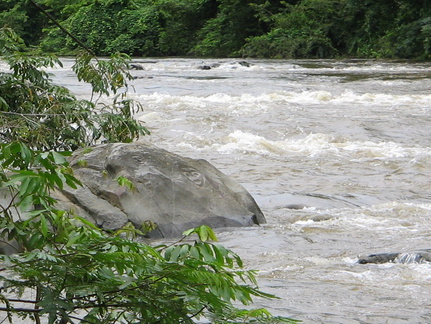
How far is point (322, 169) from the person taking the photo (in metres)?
9.67

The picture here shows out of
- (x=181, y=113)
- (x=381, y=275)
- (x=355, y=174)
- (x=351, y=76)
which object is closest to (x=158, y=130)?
(x=181, y=113)

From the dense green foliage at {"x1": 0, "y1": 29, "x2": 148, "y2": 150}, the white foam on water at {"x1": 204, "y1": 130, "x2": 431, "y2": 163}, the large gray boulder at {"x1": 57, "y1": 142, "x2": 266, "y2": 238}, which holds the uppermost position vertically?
the dense green foliage at {"x1": 0, "y1": 29, "x2": 148, "y2": 150}

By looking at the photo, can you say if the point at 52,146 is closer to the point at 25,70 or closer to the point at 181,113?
the point at 25,70

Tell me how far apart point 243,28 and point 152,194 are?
103ft

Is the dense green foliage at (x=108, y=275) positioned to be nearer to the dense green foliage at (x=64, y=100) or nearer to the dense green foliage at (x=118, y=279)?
the dense green foliage at (x=118, y=279)

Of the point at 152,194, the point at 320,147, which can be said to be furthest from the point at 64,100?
the point at 320,147

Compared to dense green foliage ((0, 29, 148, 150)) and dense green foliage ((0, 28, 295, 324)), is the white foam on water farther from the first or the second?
dense green foliage ((0, 28, 295, 324))

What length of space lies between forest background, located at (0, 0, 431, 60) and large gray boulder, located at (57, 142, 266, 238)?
20502mm

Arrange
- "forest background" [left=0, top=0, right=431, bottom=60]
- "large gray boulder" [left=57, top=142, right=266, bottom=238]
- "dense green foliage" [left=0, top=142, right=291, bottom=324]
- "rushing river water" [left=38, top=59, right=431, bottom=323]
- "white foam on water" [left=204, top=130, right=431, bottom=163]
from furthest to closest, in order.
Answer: "forest background" [left=0, top=0, right=431, bottom=60] → "white foam on water" [left=204, top=130, right=431, bottom=163] → "large gray boulder" [left=57, top=142, right=266, bottom=238] → "rushing river water" [left=38, top=59, right=431, bottom=323] → "dense green foliage" [left=0, top=142, right=291, bottom=324]

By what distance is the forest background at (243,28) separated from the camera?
29.2m

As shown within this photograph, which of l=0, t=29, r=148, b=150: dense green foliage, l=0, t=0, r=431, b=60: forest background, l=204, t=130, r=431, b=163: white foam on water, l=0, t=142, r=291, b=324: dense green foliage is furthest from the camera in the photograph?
l=0, t=0, r=431, b=60: forest background

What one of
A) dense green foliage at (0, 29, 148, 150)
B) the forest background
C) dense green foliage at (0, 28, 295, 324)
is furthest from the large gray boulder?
the forest background

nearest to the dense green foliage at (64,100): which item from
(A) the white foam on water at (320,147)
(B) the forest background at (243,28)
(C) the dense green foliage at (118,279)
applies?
(A) the white foam on water at (320,147)

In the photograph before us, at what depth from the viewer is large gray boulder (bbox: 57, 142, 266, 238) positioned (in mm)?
6199
